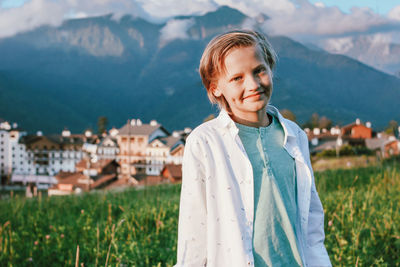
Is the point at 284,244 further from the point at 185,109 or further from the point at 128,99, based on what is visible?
the point at 128,99

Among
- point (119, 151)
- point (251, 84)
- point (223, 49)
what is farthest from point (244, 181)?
point (119, 151)

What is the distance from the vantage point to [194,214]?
1.34 meters

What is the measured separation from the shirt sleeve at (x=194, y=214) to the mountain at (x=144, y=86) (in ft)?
242

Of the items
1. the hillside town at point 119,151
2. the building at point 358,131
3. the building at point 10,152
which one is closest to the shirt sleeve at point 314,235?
the hillside town at point 119,151

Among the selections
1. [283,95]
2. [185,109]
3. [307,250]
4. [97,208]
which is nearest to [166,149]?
[97,208]

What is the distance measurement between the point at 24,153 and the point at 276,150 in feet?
153

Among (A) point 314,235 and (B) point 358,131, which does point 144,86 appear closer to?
(B) point 358,131

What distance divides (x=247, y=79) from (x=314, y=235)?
639 millimetres

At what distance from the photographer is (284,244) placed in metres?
1.38

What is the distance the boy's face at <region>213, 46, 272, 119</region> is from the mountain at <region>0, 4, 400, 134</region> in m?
73.5

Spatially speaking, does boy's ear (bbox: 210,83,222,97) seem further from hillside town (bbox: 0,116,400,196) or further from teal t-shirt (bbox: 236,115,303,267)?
hillside town (bbox: 0,116,400,196)

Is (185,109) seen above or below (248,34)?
above

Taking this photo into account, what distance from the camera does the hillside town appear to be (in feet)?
54.1

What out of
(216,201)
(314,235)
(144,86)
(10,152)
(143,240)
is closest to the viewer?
(216,201)
